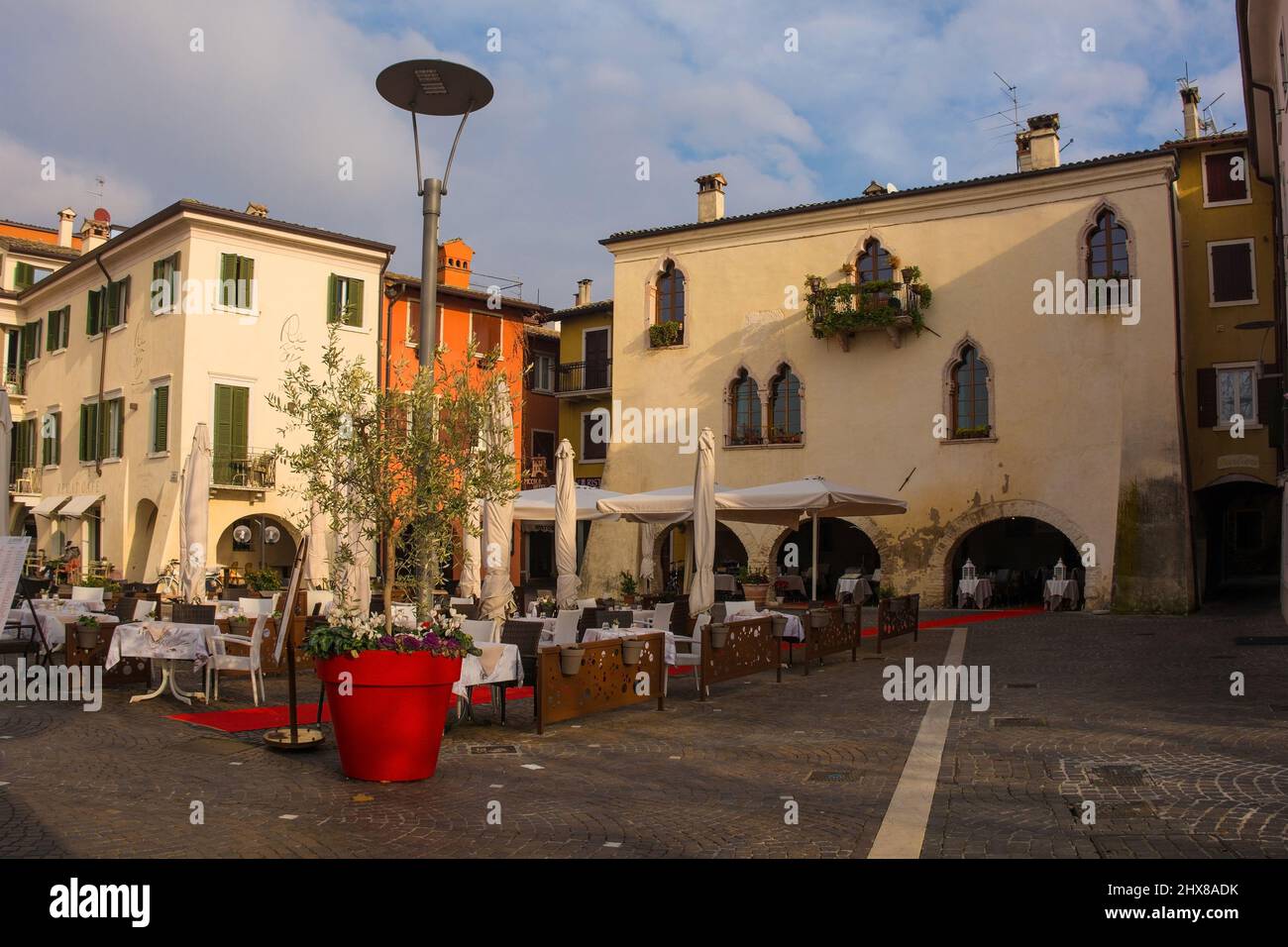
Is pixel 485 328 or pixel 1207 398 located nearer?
pixel 1207 398

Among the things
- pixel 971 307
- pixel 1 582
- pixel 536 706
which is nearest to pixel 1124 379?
pixel 971 307

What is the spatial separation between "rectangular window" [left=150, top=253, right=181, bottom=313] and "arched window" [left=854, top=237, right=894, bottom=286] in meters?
17.5

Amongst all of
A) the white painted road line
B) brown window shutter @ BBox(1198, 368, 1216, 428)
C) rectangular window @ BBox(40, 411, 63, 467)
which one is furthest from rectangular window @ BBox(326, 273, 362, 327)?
the white painted road line

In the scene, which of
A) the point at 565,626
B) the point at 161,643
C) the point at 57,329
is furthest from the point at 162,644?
the point at 57,329

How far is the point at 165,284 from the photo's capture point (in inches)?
1088

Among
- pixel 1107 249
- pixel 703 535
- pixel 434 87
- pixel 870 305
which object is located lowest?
pixel 703 535

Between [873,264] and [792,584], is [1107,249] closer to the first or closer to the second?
[873,264]

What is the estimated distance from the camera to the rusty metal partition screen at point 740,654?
1141 centimetres

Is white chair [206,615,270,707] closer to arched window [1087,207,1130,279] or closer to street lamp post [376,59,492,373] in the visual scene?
street lamp post [376,59,492,373]

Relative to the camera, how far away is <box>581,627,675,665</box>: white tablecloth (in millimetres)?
11062

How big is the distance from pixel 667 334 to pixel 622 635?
19139 millimetres

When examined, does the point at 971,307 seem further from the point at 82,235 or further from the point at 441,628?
the point at 82,235

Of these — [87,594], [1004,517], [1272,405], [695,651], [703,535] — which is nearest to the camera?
[695,651]

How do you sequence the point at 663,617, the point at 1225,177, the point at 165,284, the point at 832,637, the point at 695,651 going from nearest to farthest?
the point at 695,651 → the point at 663,617 → the point at 832,637 → the point at 1225,177 → the point at 165,284
